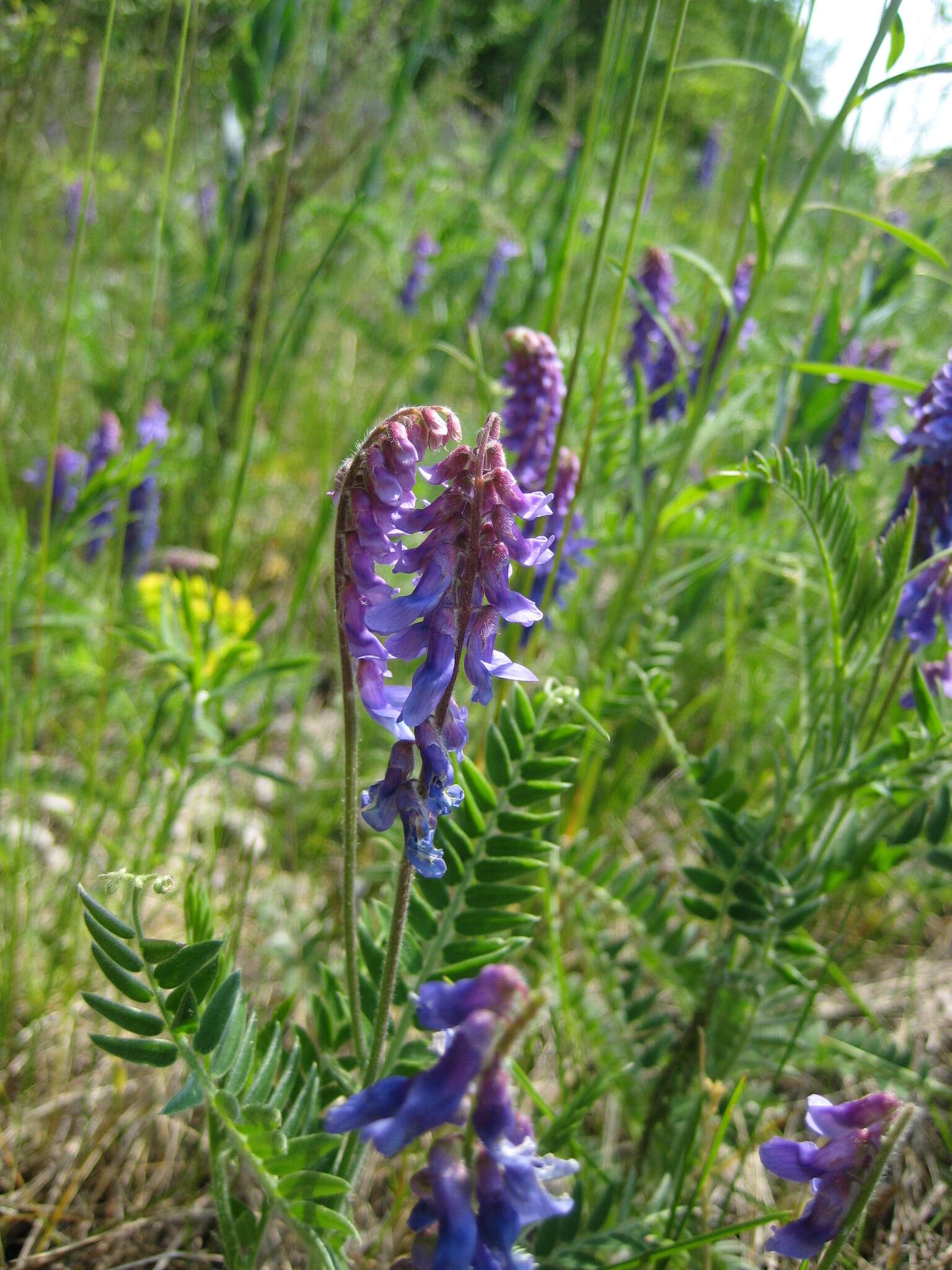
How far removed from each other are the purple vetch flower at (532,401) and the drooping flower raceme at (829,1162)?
1094 mm

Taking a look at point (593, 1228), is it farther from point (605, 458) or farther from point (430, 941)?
point (605, 458)

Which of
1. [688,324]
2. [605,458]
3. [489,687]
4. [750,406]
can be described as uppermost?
[688,324]

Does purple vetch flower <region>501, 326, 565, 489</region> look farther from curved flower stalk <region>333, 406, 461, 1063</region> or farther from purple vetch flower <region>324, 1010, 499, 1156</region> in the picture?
purple vetch flower <region>324, 1010, 499, 1156</region>

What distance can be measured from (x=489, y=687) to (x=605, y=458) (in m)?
1.43

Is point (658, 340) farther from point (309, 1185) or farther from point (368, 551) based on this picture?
point (309, 1185)

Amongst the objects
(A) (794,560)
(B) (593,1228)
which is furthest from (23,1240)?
(A) (794,560)

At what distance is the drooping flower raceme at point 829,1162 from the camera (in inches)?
33.4

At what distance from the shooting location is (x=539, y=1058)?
6.39 feet

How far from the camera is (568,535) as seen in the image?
1915 mm

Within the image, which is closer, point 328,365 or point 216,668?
point 216,668

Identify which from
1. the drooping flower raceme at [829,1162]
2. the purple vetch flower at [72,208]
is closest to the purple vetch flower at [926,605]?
the drooping flower raceme at [829,1162]

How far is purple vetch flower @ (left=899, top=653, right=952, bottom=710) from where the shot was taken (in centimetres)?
154

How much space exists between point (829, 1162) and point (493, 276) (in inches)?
146

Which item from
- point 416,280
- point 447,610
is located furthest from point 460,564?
point 416,280
